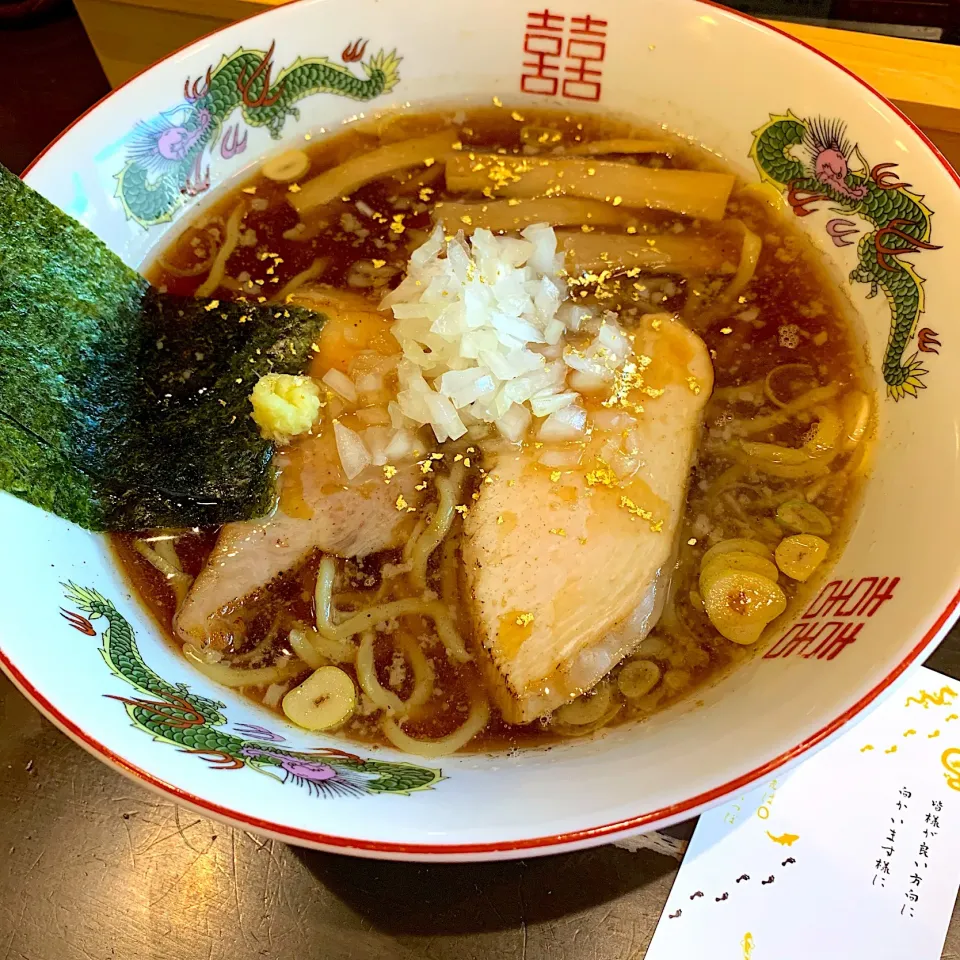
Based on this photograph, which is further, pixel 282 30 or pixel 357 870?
pixel 282 30

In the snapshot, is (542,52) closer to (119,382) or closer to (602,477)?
(602,477)

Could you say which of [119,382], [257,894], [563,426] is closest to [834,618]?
[563,426]

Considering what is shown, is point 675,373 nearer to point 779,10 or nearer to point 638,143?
point 638,143

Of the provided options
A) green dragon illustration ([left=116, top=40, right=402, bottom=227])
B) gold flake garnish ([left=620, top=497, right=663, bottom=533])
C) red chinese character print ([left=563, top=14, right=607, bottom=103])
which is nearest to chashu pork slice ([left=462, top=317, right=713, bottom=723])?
gold flake garnish ([left=620, top=497, right=663, bottom=533])

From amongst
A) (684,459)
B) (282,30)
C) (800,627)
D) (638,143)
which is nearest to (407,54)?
(282,30)

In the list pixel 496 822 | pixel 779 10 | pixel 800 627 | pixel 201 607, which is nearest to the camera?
pixel 496 822

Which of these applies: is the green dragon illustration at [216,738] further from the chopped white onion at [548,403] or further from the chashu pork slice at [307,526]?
the chopped white onion at [548,403]

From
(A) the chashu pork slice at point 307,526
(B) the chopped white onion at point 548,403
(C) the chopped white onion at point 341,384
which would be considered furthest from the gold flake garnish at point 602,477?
(C) the chopped white onion at point 341,384
